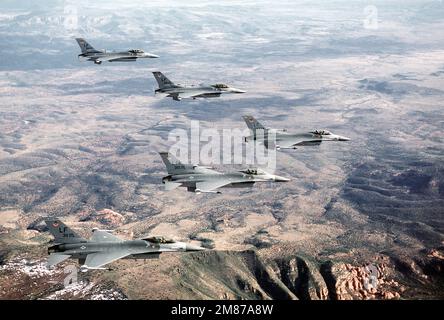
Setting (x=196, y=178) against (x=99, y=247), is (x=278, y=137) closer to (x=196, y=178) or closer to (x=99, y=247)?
(x=196, y=178)

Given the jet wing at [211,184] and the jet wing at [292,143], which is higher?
the jet wing at [292,143]

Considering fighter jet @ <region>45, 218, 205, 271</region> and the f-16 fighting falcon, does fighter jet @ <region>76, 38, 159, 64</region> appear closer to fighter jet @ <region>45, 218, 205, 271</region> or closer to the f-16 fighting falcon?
the f-16 fighting falcon

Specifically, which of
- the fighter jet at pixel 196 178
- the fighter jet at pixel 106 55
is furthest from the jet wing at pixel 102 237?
the fighter jet at pixel 106 55

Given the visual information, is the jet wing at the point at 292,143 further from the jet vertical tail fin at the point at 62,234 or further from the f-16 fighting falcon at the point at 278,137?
the jet vertical tail fin at the point at 62,234

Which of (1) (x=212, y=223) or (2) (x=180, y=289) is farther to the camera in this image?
(1) (x=212, y=223)

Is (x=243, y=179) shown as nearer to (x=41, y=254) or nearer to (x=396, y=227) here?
(x=41, y=254)
